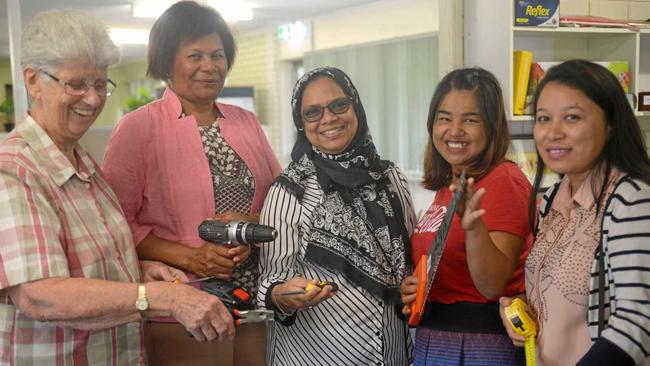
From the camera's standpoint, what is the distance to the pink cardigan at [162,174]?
214cm

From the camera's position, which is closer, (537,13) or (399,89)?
(537,13)

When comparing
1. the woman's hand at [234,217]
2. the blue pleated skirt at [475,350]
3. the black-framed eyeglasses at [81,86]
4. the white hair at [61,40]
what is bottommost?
the blue pleated skirt at [475,350]

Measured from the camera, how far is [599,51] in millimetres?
4191

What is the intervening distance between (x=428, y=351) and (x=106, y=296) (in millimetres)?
920

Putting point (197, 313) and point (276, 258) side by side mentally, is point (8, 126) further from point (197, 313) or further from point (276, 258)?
point (197, 313)

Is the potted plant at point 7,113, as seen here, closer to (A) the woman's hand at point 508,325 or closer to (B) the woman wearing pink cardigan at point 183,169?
(B) the woman wearing pink cardigan at point 183,169

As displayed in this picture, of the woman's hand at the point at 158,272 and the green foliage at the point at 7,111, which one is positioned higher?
the green foliage at the point at 7,111

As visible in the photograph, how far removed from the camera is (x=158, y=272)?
2.02 meters

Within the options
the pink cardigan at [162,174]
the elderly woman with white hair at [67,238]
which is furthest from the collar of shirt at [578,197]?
the pink cardigan at [162,174]

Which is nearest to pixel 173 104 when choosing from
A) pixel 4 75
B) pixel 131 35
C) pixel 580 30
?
pixel 4 75

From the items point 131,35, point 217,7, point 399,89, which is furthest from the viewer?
point 131,35

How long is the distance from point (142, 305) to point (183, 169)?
0.72m

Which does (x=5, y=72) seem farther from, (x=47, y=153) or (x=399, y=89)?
(x=399, y=89)

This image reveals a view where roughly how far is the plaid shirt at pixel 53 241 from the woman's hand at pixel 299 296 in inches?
15.6
